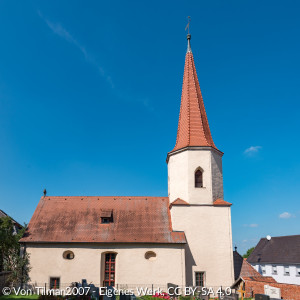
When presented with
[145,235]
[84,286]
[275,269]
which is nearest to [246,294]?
[145,235]

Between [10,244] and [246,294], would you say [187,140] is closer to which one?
[246,294]

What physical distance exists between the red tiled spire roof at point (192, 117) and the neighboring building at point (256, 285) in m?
10.2

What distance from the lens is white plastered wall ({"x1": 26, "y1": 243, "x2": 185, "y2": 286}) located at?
22.8 metres

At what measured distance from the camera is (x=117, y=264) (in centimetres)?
2330

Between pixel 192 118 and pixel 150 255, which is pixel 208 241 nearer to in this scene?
pixel 150 255

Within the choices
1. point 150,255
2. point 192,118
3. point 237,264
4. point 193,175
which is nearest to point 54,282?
point 150,255

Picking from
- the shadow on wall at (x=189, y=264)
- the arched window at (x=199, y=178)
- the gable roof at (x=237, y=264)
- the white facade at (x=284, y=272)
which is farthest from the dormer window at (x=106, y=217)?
the white facade at (x=284, y=272)

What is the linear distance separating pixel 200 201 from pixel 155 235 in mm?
4708

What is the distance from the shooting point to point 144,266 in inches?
909

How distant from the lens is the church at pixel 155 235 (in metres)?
23.0

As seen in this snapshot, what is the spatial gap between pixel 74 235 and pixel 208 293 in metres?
11.4

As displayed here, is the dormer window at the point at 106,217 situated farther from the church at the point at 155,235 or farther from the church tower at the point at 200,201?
the church tower at the point at 200,201

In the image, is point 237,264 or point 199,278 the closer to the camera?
point 199,278

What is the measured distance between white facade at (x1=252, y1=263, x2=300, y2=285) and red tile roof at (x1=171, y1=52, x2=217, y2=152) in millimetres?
23305
